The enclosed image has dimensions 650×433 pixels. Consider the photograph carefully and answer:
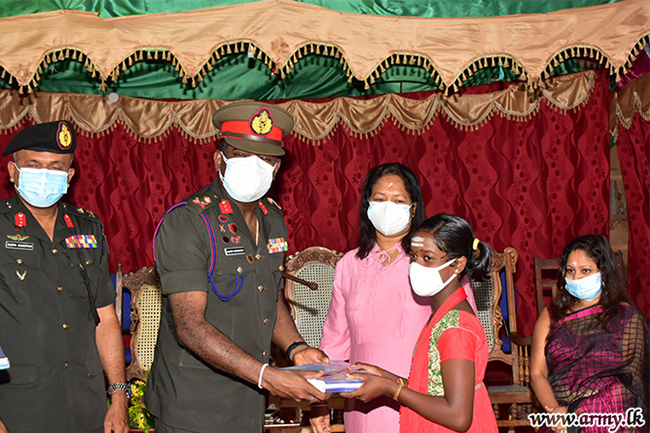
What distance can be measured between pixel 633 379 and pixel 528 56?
2262 millimetres

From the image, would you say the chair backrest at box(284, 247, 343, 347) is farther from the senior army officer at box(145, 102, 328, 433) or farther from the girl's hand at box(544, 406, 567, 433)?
the senior army officer at box(145, 102, 328, 433)

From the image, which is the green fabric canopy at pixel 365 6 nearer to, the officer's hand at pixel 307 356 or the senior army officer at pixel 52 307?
the senior army officer at pixel 52 307

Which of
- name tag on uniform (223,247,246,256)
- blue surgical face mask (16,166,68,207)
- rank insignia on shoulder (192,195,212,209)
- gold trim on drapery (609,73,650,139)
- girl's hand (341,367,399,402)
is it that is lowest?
girl's hand (341,367,399,402)

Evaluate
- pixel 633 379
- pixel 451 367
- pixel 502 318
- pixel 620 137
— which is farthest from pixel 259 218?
pixel 620 137

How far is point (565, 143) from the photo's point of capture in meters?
6.54

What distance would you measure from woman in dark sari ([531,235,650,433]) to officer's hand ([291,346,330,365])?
1.60 m

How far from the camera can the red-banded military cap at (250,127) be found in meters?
2.74

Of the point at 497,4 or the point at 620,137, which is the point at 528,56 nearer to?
the point at 497,4

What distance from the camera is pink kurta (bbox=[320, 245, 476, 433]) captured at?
3074mm

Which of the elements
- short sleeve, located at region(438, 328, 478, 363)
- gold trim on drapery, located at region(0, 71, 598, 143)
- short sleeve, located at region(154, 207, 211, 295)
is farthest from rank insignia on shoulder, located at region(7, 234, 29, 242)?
gold trim on drapery, located at region(0, 71, 598, 143)

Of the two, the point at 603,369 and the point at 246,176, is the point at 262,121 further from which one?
the point at 603,369

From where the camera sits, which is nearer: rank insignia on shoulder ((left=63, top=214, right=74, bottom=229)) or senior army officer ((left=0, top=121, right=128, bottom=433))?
senior army officer ((left=0, top=121, right=128, bottom=433))

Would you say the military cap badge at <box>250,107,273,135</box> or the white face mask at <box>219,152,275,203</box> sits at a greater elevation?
the military cap badge at <box>250,107,273,135</box>

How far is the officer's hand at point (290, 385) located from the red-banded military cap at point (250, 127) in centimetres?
93
